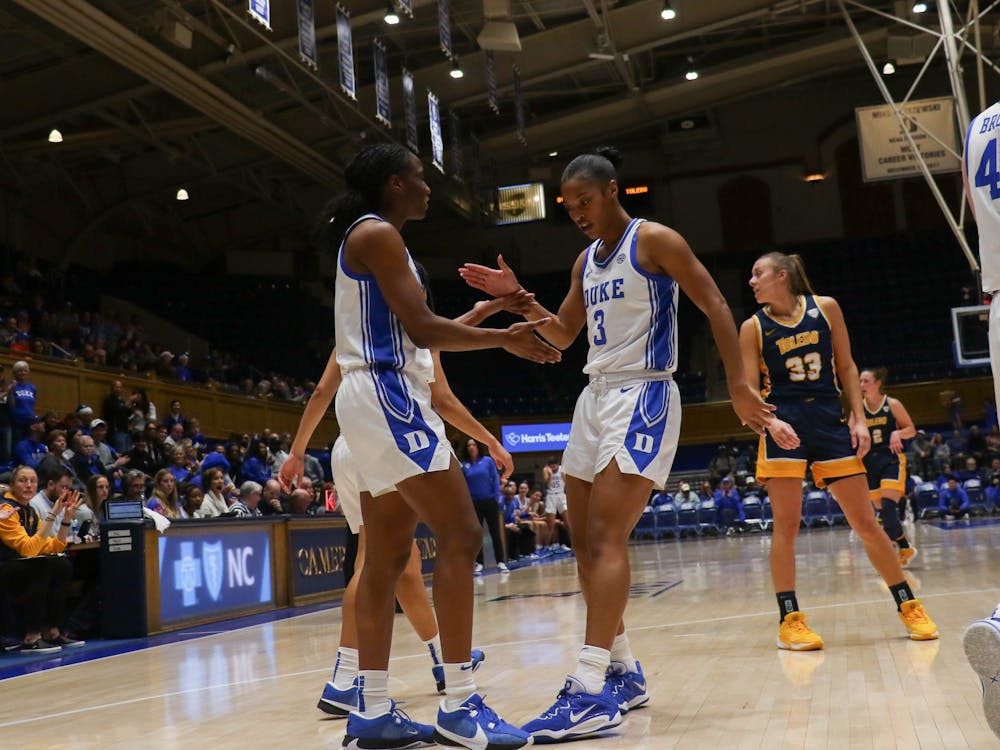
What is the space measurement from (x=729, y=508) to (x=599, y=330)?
18311 millimetres

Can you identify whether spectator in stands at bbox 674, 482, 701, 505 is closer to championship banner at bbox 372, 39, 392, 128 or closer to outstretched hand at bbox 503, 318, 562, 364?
championship banner at bbox 372, 39, 392, 128

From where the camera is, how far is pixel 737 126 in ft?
95.1

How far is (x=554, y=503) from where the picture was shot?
1933 centimetres

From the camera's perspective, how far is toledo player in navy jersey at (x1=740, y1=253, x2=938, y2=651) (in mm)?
4758

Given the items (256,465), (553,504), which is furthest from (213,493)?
(553,504)

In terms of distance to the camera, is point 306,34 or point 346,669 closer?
point 346,669

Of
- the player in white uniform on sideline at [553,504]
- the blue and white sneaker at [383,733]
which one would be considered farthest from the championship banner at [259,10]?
the player in white uniform on sideline at [553,504]

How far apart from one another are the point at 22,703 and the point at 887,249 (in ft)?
87.3

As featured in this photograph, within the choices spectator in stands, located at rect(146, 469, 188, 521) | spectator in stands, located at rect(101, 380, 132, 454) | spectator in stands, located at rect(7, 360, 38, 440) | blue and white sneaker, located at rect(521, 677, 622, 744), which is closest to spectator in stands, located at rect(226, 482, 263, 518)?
spectator in stands, located at rect(146, 469, 188, 521)

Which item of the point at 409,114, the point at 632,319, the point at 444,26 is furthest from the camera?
the point at 409,114

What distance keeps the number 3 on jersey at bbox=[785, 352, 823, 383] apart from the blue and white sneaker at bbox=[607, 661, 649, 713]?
78.0 inches

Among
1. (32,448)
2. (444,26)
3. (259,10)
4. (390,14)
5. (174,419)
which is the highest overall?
(390,14)

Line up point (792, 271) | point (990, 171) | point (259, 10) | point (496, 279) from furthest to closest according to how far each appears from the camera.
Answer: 1. point (259, 10)
2. point (792, 271)
3. point (496, 279)
4. point (990, 171)

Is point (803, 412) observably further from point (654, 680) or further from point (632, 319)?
point (632, 319)
